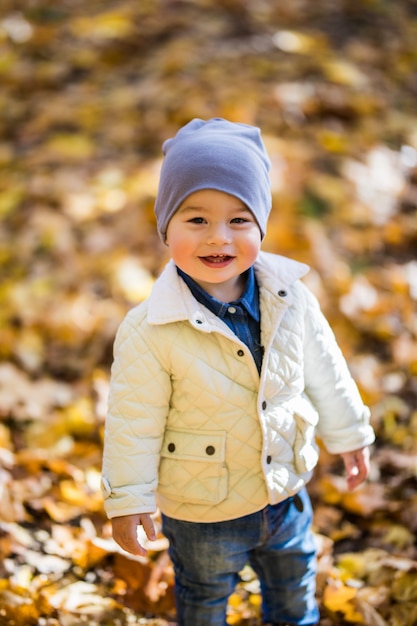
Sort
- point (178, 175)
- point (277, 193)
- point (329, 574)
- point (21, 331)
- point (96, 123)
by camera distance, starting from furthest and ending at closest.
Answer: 1. point (96, 123)
2. point (277, 193)
3. point (21, 331)
4. point (329, 574)
5. point (178, 175)

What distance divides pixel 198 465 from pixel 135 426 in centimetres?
17

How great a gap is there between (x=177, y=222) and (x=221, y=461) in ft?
1.83

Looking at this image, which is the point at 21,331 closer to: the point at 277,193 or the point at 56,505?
the point at 56,505

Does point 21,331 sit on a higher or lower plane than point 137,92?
lower

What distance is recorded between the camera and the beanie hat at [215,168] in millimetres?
1634

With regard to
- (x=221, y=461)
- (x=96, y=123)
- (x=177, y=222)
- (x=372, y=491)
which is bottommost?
(x=372, y=491)

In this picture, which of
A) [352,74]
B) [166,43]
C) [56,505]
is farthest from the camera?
[166,43]

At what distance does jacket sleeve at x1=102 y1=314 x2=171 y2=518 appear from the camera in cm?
172

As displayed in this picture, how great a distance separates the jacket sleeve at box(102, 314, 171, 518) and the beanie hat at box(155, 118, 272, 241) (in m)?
0.30

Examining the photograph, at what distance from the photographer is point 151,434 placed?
1.75 m

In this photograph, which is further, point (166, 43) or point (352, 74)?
point (166, 43)

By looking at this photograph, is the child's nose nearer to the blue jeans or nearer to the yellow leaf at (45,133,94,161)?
the blue jeans

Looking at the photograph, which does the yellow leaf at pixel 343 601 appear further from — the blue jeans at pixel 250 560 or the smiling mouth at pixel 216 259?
the smiling mouth at pixel 216 259

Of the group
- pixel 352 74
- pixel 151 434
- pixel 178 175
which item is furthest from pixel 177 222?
pixel 352 74
